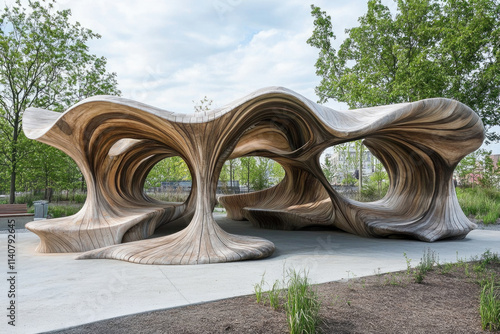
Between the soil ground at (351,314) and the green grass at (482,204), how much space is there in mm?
9302

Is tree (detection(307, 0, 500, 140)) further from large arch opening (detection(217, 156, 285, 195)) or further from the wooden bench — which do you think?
the wooden bench

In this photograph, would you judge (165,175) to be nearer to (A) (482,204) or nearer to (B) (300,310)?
(A) (482,204)

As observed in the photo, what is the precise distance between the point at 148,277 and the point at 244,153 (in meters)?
6.42

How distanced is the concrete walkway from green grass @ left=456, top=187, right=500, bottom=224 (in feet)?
16.8

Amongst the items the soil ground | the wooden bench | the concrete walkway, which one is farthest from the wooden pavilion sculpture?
the wooden bench

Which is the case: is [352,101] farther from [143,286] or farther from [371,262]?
[143,286]

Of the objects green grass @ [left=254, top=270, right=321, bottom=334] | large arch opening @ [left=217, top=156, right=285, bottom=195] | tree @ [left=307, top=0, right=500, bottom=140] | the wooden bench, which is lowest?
green grass @ [left=254, top=270, right=321, bottom=334]

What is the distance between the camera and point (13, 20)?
13.9 metres

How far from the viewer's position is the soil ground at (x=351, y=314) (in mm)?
2738

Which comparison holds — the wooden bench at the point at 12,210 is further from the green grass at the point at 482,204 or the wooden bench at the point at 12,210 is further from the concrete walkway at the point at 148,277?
the green grass at the point at 482,204

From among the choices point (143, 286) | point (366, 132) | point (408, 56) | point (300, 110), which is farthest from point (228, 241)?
point (408, 56)

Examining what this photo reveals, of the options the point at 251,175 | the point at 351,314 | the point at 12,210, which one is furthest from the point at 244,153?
the point at 251,175

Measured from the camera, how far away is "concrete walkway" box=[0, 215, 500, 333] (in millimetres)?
3121

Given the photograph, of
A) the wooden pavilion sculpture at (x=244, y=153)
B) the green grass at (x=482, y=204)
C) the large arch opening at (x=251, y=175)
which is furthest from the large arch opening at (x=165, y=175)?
the green grass at (x=482, y=204)
